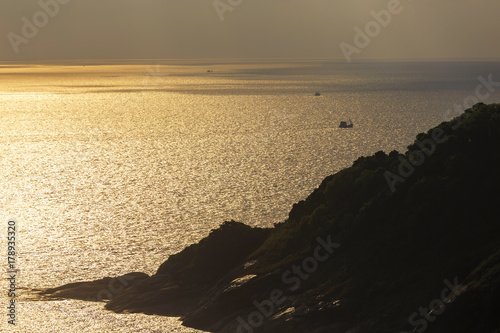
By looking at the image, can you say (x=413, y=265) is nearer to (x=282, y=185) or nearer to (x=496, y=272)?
(x=496, y=272)

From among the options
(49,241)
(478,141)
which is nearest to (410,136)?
(49,241)

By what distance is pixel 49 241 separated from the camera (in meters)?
85.1

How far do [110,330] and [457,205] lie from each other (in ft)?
91.8
